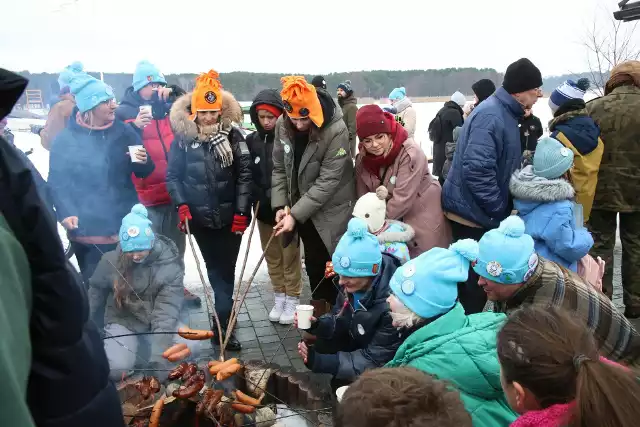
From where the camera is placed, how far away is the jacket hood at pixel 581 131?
4.26m

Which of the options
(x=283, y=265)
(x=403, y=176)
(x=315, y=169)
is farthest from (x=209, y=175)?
(x=403, y=176)

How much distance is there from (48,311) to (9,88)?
494 mm

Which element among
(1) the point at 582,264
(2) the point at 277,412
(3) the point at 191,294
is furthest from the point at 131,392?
(1) the point at 582,264

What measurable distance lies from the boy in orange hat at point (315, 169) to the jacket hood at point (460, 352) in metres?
1.68

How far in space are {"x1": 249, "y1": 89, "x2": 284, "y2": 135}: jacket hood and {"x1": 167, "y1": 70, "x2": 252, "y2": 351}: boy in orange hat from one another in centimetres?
20

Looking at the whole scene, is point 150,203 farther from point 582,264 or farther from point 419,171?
point 582,264

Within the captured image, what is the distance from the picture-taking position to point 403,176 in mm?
3852

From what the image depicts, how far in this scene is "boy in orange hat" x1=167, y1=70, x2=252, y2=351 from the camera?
13.5 feet

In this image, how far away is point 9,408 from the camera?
0.87m

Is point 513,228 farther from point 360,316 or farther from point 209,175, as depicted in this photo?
point 209,175

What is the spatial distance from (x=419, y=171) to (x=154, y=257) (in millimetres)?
2251

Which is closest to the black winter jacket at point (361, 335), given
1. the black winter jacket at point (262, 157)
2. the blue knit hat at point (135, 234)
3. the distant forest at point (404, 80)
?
the blue knit hat at point (135, 234)

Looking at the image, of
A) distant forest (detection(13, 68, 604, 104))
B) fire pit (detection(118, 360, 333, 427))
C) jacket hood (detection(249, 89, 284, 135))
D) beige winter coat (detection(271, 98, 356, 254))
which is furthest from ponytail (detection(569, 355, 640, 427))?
distant forest (detection(13, 68, 604, 104))

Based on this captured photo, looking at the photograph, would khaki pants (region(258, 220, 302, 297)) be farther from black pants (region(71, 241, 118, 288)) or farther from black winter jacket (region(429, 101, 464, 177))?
black winter jacket (region(429, 101, 464, 177))
